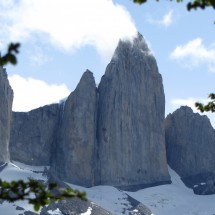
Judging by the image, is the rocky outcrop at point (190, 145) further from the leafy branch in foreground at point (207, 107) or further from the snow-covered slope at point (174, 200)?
the leafy branch in foreground at point (207, 107)

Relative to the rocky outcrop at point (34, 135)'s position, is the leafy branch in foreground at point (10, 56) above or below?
below

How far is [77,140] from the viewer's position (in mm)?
114562

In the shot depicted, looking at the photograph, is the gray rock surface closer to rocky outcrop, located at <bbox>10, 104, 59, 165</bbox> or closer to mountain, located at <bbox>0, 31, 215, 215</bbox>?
mountain, located at <bbox>0, 31, 215, 215</bbox>

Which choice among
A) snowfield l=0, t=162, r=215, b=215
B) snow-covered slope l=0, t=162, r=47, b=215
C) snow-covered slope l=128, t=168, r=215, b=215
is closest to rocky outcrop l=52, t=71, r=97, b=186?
snowfield l=0, t=162, r=215, b=215

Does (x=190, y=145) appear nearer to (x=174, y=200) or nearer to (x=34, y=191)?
(x=174, y=200)

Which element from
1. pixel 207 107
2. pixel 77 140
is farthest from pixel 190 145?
pixel 207 107

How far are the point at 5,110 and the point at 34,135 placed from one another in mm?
8500

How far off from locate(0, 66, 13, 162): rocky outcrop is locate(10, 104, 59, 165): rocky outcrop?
492 centimetres

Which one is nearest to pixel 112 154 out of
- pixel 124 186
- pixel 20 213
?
pixel 124 186

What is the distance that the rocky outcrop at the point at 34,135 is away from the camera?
4606 inches

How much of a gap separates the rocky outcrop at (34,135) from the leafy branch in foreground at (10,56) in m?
110

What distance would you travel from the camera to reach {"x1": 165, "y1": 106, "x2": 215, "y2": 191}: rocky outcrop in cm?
12700

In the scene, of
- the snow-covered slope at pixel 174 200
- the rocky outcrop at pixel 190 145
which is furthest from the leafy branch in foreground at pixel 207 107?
the rocky outcrop at pixel 190 145

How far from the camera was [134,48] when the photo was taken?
128500 millimetres
